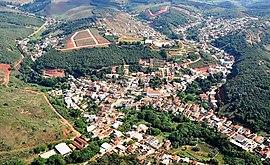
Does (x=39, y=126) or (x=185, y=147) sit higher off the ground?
(x=39, y=126)

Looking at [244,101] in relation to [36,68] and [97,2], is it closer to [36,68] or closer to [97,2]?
[36,68]

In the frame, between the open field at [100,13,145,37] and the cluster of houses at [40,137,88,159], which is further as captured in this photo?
the open field at [100,13,145,37]

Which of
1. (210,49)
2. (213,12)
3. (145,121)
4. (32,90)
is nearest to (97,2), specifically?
(213,12)

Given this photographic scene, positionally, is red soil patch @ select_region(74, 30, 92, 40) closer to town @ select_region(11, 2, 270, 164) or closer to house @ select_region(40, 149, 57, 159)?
town @ select_region(11, 2, 270, 164)

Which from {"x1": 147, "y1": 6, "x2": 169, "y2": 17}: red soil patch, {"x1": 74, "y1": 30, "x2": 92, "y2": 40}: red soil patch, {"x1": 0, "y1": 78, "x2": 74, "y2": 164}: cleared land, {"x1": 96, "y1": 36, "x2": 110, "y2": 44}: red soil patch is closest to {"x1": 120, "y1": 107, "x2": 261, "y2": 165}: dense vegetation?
{"x1": 0, "y1": 78, "x2": 74, "y2": 164}: cleared land

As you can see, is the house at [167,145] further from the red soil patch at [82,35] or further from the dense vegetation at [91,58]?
the red soil patch at [82,35]

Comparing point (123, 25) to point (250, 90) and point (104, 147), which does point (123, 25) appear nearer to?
point (250, 90)
